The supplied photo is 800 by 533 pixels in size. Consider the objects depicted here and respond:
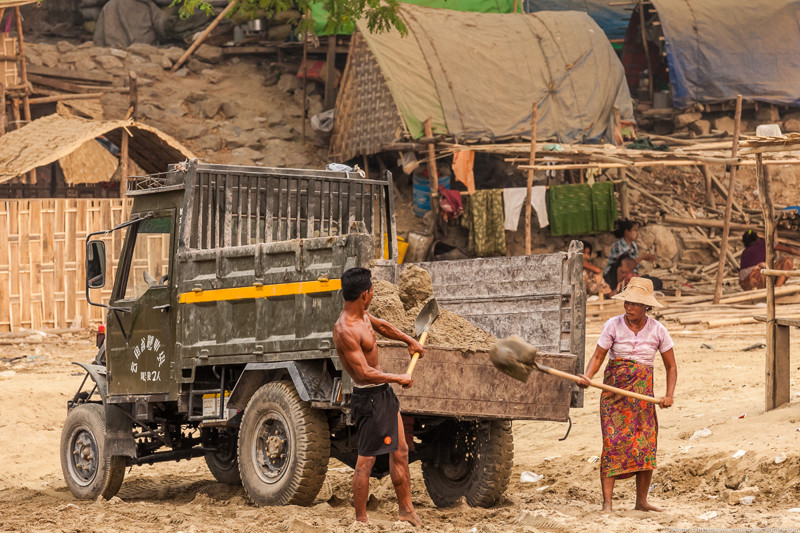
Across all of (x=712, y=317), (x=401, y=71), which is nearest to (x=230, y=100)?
(x=401, y=71)

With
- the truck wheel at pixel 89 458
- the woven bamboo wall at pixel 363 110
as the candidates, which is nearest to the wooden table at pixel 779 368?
the truck wheel at pixel 89 458

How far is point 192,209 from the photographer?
820 centimetres

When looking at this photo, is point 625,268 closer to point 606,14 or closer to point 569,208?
point 569,208

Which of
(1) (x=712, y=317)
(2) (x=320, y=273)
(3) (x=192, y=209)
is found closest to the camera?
(2) (x=320, y=273)

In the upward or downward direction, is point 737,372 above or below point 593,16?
below

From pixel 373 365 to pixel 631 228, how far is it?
12810mm

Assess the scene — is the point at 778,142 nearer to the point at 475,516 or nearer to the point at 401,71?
the point at 475,516

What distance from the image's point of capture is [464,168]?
65.5 ft

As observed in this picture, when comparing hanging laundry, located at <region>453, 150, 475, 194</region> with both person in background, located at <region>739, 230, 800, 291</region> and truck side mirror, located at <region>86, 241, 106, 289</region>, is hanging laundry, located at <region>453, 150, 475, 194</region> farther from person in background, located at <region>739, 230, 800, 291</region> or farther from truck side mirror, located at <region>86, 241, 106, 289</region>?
truck side mirror, located at <region>86, 241, 106, 289</region>

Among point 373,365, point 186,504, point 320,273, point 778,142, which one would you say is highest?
point 778,142

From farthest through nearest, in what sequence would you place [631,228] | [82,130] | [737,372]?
1. [631,228]
2. [82,130]
3. [737,372]

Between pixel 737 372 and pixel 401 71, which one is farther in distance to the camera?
pixel 401 71

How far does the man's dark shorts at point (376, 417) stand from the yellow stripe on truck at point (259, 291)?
69 centimetres

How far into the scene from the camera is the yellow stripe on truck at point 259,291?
702 centimetres
